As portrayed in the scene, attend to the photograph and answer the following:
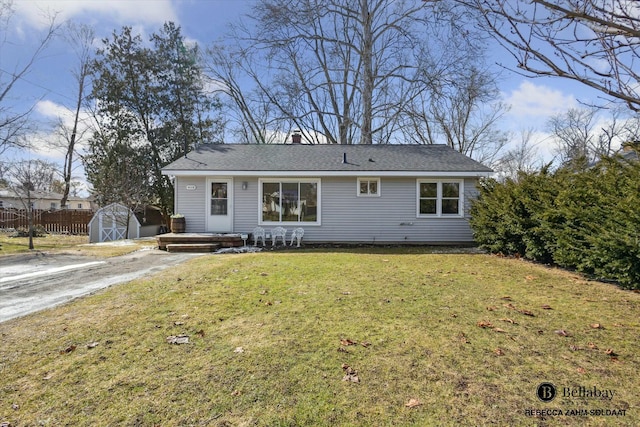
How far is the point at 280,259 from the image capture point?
342 inches

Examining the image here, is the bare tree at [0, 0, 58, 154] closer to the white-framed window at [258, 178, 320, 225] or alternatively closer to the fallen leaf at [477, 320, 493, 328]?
the white-framed window at [258, 178, 320, 225]

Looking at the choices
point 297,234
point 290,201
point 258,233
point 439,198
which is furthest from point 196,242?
point 439,198

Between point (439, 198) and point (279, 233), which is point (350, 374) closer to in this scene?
point (279, 233)

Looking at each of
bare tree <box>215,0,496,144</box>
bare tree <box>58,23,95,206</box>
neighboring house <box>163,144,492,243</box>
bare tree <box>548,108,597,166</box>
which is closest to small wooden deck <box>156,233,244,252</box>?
neighboring house <box>163,144,492,243</box>

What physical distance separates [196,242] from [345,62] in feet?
59.5

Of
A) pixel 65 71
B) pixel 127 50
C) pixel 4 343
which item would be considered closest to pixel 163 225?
pixel 127 50

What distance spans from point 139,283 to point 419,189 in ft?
32.3

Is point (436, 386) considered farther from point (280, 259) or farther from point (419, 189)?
point (419, 189)

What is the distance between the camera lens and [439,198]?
1230 cm

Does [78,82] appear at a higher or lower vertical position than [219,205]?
higher

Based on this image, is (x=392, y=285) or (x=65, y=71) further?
(x=65, y=71)

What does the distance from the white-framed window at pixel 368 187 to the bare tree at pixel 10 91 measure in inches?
567

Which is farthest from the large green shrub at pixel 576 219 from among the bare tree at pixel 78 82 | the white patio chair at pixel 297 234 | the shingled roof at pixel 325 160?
the bare tree at pixel 78 82

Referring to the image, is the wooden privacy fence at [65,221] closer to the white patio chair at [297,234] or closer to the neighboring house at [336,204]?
the neighboring house at [336,204]
